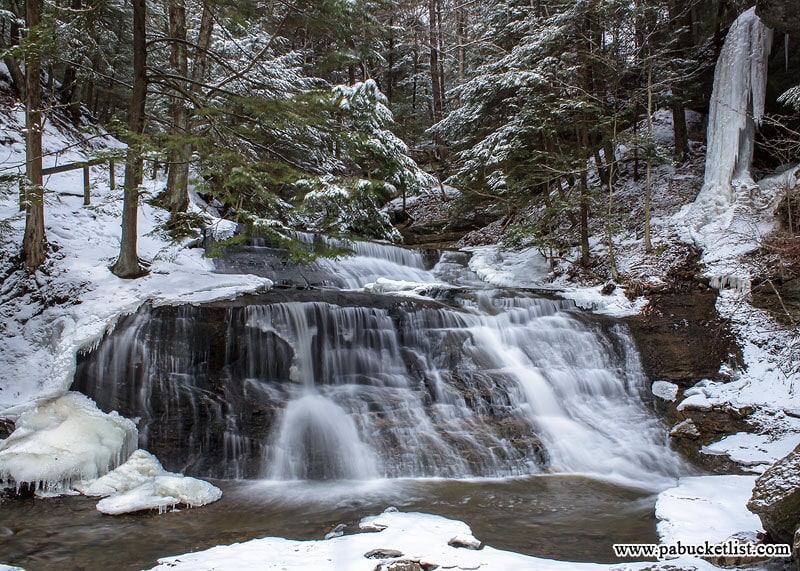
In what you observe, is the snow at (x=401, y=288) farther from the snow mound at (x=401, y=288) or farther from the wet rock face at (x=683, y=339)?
the wet rock face at (x=683, y=339)

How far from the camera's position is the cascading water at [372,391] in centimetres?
650

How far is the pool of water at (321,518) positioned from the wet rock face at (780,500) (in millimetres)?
991

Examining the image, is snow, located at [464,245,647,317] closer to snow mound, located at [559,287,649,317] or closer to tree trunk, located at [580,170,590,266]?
snow mound, located at [559,287,649,317]

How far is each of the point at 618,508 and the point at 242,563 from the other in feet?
12.8

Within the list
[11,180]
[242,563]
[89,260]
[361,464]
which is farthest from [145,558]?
[89,260]

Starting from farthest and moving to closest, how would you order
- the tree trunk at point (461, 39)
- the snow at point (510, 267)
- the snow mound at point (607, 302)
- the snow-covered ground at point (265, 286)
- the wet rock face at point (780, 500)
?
the tree trunk at point (461, 39) < the snow at point (510, 267) < the snow mound at point (607, 302) < the snow-covered ground at point (265, 286) < the wet rock face at point (780, 500)

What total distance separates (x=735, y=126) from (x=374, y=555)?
505 inches

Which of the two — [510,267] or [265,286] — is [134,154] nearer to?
[265,286]

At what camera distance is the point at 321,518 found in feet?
16.2

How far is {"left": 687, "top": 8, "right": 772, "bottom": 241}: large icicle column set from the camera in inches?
445

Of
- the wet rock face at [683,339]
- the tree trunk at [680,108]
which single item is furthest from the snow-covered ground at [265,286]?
the tree trunk at [680,108]

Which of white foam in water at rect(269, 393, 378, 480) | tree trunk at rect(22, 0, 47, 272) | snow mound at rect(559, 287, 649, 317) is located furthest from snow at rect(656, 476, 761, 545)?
tree trunk at rect(22, 0, 47, 272)

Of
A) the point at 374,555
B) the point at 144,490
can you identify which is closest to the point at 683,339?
the point at 374,555

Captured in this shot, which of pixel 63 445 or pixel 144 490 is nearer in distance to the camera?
pixel 144 490
